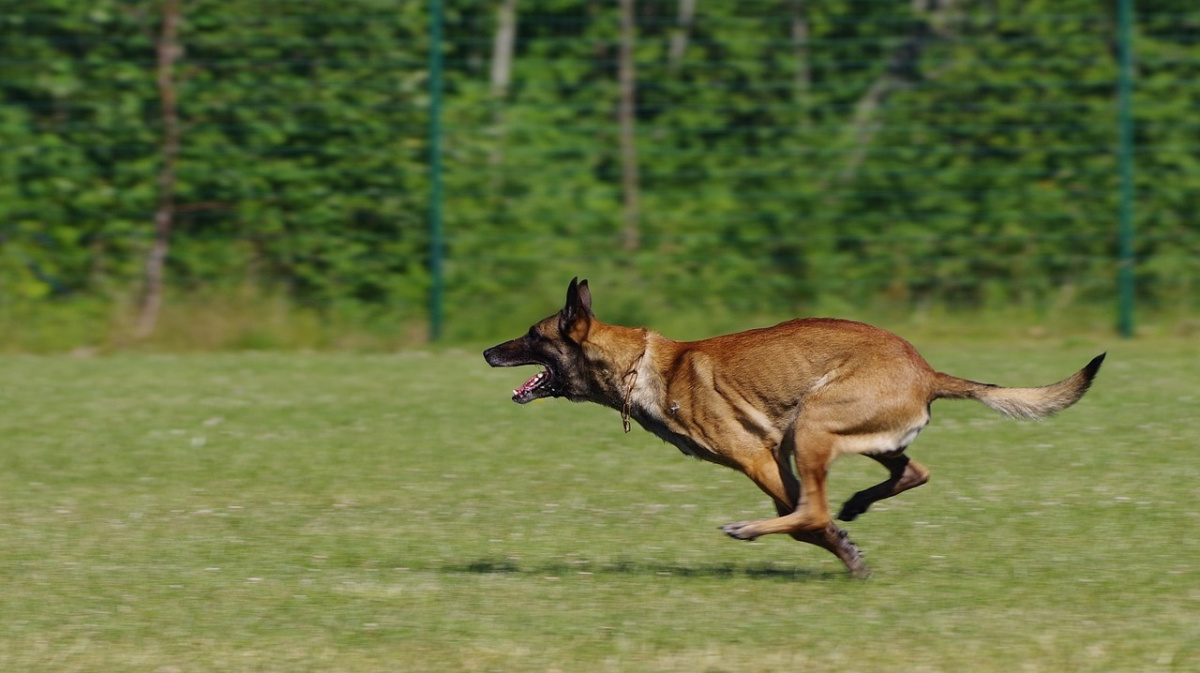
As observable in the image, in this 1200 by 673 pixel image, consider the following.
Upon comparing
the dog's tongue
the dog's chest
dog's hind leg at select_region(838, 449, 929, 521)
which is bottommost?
dog's hind leg at select_region(838, 449, 929, 521)

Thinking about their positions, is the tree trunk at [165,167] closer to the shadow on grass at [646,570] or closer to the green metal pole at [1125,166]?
the green metal pole at [1125,166]

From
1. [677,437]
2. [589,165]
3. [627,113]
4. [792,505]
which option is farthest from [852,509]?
[627,113]

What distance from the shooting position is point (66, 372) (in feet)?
44.2

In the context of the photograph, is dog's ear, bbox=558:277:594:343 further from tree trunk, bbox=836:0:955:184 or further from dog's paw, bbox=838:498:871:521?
tree trunk, bbox=836:0:955:184

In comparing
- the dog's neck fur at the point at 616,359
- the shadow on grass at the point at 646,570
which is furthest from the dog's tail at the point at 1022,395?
the dog's neck fur at the point at 616,359

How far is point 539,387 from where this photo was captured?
7.33 metres

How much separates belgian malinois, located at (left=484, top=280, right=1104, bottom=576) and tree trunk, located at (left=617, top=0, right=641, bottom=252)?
859cm

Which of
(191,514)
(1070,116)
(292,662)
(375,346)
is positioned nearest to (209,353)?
(375,346)

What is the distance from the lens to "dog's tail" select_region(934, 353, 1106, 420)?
6.66m

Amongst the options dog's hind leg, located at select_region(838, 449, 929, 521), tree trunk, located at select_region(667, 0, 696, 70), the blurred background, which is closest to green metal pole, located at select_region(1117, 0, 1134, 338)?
the blurred background

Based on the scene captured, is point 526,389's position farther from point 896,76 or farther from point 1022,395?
point 896,76

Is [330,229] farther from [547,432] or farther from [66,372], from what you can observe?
[547,432]

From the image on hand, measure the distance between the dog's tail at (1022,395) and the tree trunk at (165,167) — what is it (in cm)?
1028

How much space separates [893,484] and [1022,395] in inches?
A: 26.9
